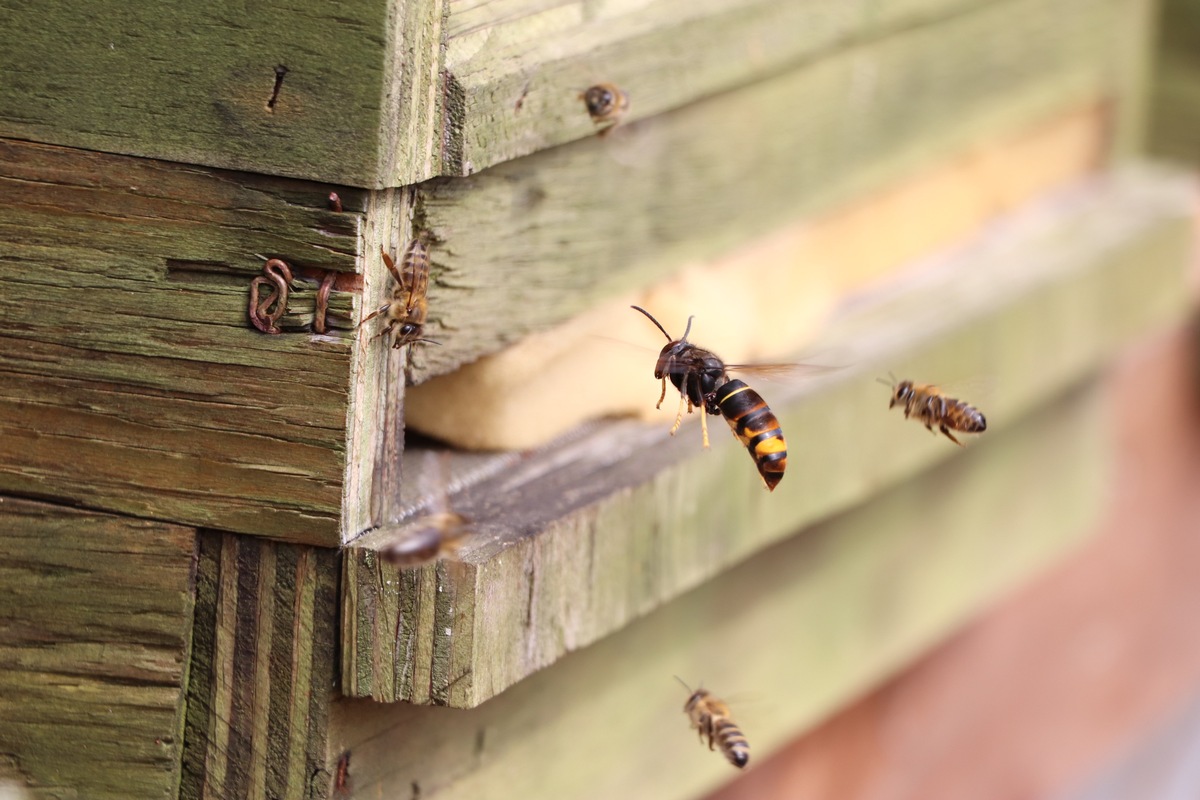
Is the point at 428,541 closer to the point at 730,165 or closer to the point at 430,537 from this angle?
the point at 430,537

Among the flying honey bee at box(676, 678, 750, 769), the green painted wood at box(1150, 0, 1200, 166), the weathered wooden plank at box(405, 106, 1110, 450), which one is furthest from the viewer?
the green painted wood at box(1150, 0, 1200, 166)

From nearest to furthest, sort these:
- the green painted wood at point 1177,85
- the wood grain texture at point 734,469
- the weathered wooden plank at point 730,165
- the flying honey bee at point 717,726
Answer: the wood grain texture at point 734,469 < the weathered wooden plank at point 730,165 < the flying honey bee at point 717,726 < the green painted wood at point 1177,85

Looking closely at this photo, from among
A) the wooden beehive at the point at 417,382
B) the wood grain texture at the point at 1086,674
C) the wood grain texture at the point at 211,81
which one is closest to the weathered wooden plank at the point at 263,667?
the wooden beehive at the point at 417,382

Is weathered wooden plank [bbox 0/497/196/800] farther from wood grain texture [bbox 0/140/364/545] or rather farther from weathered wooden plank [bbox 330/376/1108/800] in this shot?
weathered wooden plank [bbox 330/376/1108/800]

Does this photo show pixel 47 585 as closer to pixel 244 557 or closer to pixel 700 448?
pixel 244 557

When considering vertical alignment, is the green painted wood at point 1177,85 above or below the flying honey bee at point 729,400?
above

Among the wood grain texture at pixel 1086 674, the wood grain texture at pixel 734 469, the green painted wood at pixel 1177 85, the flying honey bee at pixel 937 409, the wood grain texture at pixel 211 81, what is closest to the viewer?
the wood grain texture at pixel 211 81

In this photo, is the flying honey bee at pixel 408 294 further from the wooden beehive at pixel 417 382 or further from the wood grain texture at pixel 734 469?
the wood grain texture at pixel 734 469

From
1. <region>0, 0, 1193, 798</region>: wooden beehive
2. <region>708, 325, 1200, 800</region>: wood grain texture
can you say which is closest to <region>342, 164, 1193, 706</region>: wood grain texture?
<region>0, 0, 1193, 798</region>: wooden beehive
